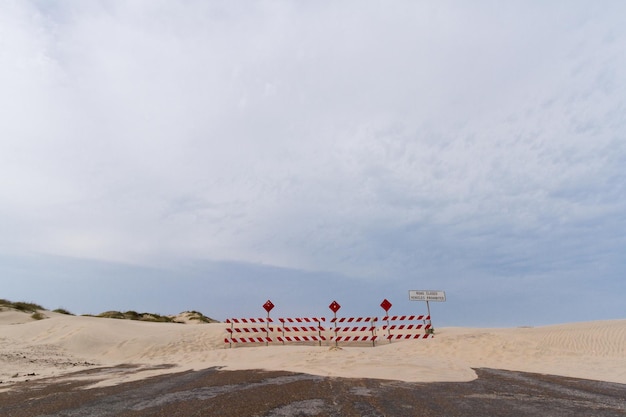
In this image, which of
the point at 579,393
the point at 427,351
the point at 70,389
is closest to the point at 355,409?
the point at 579,393

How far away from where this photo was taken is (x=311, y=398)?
713 centimetres

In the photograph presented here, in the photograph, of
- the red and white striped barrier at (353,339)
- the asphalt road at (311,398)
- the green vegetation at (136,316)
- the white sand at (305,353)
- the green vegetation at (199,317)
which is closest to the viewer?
the asphalt road at (311,398)

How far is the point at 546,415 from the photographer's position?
235 inches

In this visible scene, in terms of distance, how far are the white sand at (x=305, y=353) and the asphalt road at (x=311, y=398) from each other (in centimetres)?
155

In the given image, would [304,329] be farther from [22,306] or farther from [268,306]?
[22,306]

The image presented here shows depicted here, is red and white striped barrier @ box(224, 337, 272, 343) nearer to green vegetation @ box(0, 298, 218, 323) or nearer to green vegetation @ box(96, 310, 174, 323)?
green vegetation @ box(0, 298, 218, 323)

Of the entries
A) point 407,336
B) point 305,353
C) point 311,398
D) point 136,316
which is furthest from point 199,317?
point 311,398

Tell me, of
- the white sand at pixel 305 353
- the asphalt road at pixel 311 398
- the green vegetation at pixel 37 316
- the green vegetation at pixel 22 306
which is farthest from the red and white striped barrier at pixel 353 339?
the green vegetation at pixel 22 306

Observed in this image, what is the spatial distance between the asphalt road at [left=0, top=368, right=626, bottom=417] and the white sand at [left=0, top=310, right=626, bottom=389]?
1.55m

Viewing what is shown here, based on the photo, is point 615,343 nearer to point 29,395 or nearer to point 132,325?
point 29,395

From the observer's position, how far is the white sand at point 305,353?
12383mm

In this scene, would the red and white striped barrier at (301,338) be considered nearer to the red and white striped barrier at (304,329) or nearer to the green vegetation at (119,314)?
the red and white striped barrier at (304,329)

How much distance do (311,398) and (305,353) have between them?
10.3 meters

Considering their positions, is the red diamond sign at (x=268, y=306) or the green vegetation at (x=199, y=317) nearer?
the red diamond sign at (x=268, y=306)
